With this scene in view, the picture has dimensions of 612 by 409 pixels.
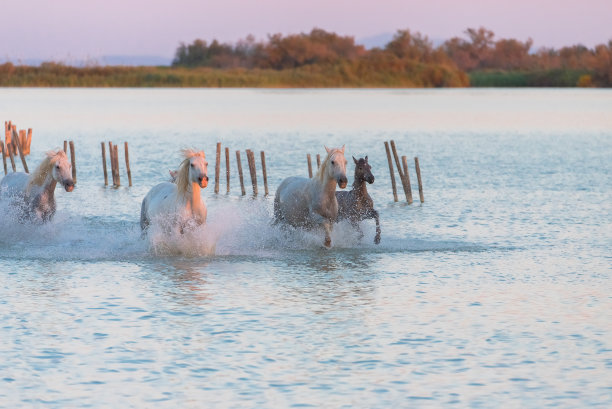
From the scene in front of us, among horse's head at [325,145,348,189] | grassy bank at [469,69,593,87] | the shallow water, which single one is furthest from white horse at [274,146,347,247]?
grassy bank at [469,69,593,87]

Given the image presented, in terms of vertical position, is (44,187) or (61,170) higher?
(61,170)

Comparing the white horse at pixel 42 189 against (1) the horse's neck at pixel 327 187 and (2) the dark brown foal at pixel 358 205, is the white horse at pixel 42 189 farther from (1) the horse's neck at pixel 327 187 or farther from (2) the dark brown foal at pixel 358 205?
(2) the dark brown foal at pixel 358 205

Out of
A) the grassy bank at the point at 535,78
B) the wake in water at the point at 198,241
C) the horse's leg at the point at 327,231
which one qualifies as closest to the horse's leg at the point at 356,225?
the wake in water at the point at 198,241

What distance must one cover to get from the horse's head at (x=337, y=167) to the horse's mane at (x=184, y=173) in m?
2.16

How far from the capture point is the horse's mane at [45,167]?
1852cm

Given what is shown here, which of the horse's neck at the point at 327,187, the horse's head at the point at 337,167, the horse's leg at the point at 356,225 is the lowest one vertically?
the horse's leg at the point at 356,225

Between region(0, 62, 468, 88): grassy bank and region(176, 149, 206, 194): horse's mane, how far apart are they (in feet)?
344

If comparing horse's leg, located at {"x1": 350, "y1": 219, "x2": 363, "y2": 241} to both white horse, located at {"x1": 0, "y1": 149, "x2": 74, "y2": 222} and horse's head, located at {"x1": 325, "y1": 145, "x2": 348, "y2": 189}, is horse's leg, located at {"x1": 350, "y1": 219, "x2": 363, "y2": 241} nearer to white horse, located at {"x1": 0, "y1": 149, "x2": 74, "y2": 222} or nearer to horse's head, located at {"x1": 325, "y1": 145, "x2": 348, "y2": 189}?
horse's head, located at {"x1": 325, "y1": 145, "x2": 348, "y2": 189}

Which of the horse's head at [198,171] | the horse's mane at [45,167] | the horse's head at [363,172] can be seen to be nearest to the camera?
the horse's head at [198,171]

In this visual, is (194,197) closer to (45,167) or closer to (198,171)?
(198,171)

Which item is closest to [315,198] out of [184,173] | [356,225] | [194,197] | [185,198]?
[356,225]

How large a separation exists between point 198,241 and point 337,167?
2.47 meters

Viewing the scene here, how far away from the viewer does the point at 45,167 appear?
1864 centimetres

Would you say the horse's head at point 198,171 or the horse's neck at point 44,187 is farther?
the horse's neck at point 44,187
